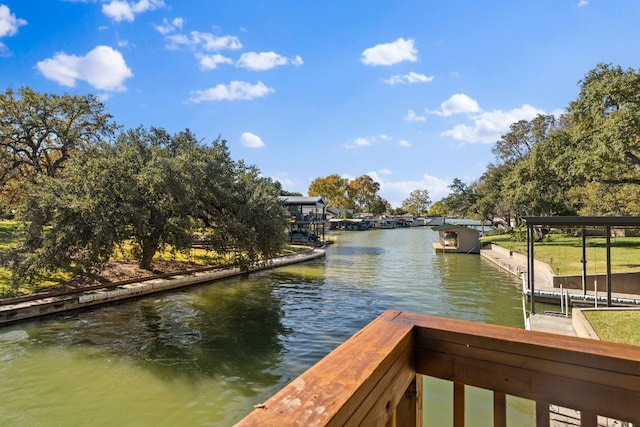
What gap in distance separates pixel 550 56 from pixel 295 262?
17521 mm

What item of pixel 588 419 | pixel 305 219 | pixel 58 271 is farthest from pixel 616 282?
pixel 305 219

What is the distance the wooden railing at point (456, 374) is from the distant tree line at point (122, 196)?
44.1 ft

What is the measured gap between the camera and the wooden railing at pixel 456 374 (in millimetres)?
920

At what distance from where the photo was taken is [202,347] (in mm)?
9070

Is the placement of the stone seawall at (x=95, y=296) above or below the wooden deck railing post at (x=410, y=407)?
below

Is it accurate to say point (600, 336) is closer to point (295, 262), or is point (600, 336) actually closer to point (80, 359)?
point (80, 359)

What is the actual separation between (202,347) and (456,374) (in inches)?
352

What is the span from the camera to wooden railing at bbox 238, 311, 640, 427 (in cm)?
92

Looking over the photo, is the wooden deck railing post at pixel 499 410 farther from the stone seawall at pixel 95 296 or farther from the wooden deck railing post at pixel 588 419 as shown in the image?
the stone seawall at pixel 95 296

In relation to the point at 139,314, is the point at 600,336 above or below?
above

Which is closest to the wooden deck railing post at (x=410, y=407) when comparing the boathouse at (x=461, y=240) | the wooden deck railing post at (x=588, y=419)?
the wooden deck railing post at (x=588, y=419)

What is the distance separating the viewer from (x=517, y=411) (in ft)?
20.0

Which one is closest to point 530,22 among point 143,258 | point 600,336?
point 600,336

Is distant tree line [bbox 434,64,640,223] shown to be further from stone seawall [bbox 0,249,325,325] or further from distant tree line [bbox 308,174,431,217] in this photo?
distant tree line [bbox 308,174,431,217]
